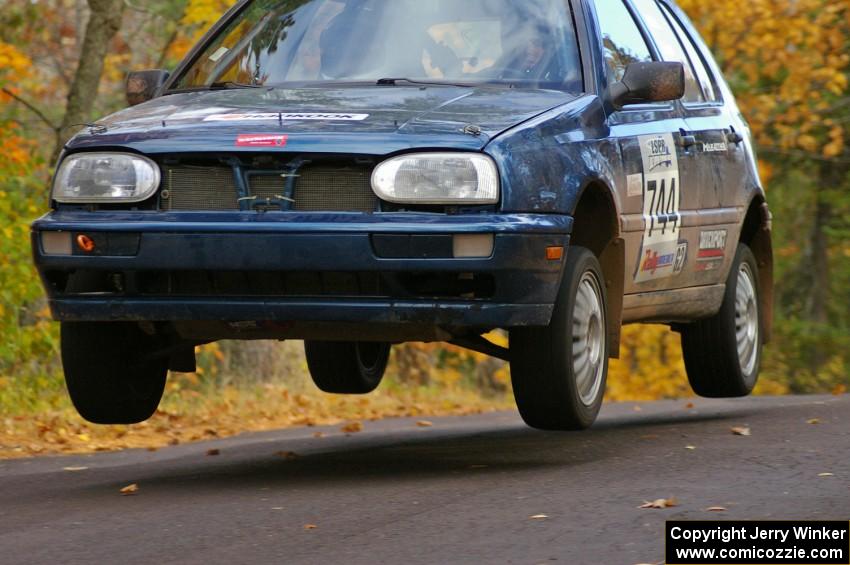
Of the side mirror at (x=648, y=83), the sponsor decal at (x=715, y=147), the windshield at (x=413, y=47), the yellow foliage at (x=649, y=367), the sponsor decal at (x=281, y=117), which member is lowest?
the yellow foliage at (x=649, y=367)

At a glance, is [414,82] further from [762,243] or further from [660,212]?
[762,243]

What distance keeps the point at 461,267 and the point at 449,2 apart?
1.74 m

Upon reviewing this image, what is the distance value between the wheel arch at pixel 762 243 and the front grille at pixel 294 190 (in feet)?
11.8

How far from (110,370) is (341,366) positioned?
2377mm

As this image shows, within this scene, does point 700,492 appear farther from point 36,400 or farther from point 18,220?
point 18,220

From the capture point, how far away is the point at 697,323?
29.0 ft

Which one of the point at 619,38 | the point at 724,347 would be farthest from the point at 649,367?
the point at 619,38

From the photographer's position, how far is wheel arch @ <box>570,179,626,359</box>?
6914 millimetres

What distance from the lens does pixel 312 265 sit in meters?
5.92

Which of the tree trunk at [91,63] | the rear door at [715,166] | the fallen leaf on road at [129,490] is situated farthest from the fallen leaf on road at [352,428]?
the tree trunk at [91,63]

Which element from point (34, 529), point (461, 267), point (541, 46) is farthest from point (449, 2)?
point (34, 529)

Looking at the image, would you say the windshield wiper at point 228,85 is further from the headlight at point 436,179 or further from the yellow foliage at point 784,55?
the yellow foliage at point 784,55

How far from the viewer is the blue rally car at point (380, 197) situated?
5953 mm

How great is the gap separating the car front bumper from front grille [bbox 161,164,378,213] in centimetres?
8
